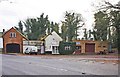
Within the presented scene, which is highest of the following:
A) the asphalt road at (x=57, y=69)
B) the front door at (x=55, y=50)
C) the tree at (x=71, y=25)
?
the tree at (x=71, y=25)

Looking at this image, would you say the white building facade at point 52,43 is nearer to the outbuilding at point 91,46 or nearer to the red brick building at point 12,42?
the outbuilding at point 91,46

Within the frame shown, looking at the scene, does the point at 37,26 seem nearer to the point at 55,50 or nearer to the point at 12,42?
the point at 12,42

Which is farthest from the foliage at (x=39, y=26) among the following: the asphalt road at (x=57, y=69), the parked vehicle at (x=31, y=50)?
the asphalt road at (x=57, y=69)

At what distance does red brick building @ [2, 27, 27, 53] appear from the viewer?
3123 inches

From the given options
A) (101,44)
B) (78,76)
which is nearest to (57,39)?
(101,44)

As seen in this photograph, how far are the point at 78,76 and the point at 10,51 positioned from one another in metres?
65.2

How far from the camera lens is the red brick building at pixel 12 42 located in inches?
3123

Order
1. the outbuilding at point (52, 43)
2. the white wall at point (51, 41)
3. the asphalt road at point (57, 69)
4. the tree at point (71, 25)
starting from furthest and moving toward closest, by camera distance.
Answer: the tree at point (71, 25) → the white wall at point (51, 41) → the outbuilding at point (52, 43) → the asphalt road at point (57, 69)

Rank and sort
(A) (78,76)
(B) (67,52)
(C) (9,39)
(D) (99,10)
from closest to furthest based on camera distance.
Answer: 1. (A) (78,76)
2. (D) (99,10)
3. (B) (67,52)
4. (C) (9,39)

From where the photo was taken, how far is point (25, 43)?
79438 mm

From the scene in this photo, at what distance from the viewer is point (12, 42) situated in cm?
8069

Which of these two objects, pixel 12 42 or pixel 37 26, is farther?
pixel 37 26

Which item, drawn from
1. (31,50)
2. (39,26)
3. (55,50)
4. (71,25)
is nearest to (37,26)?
(39,26)

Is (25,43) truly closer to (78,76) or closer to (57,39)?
(57,39)
